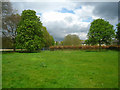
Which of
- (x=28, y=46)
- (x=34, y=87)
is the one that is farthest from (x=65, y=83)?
(x=28, y=46)

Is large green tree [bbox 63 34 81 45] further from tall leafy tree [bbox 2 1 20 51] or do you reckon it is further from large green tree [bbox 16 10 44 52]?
tall leafy tree [bbox 2 1 20 51]

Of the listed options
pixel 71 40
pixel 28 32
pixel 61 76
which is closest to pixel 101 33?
pixel 28 32

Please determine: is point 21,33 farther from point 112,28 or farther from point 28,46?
point 112,28

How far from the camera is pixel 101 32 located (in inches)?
1197

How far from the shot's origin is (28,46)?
2564 cm

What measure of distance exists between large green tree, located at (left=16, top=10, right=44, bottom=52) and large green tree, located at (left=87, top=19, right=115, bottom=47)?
700 inches

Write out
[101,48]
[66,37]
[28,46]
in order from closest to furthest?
[28,46] < [101,48] < [66,37]

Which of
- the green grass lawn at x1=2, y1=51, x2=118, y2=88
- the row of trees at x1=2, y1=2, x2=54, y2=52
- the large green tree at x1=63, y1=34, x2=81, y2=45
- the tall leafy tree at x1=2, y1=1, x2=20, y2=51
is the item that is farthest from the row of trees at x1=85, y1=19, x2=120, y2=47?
the large green tree at x1=63, y1=34, x2=81, y2=45

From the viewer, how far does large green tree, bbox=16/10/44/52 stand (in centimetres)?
2567

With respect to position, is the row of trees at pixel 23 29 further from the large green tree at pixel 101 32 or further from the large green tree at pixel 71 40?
the large green tree at pixel 71 40

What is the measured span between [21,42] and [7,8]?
9311mm

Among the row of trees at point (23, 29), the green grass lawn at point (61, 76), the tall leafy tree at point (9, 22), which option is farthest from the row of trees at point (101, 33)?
the green grass lawn at point (61, 76)

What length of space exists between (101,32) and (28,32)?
22.8 metres

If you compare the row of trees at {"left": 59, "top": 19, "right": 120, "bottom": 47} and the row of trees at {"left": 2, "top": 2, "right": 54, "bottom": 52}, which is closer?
the row of trees at {"left": 2, "top": 2, "right": 54, "bottom": 52}
